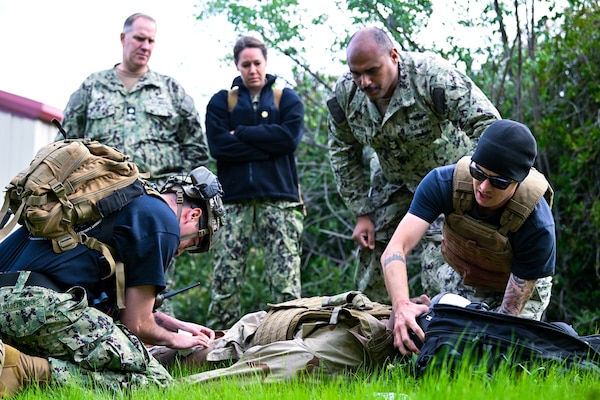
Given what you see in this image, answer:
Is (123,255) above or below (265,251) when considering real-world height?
above

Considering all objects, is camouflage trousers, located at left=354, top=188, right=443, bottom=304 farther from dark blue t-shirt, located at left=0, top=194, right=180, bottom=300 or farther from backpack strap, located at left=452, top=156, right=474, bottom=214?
Result: dark blue t-shirt, located at left=0, top=194, right=180, bottom=300

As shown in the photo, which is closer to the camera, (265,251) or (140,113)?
(140,113)

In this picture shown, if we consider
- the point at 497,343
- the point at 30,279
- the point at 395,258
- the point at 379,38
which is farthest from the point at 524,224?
the point at 30,279

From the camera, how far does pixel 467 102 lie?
5426 millimetres

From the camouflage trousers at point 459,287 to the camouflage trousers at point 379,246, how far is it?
0.40 metres

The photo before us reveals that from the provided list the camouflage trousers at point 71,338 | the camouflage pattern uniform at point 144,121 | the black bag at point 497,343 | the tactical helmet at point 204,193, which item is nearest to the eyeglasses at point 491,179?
the black bag at point 497,343

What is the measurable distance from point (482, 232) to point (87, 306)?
212 cm

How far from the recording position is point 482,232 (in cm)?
457

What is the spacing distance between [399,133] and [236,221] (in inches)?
63.2

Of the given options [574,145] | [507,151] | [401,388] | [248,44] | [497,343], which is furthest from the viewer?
[574,145]

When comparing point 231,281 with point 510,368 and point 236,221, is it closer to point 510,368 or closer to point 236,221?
point 236,221

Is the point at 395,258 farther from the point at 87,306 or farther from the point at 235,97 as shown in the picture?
the point at 235,97

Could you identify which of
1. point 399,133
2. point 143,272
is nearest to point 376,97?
point 399,133

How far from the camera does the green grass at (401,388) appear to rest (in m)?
2.87
